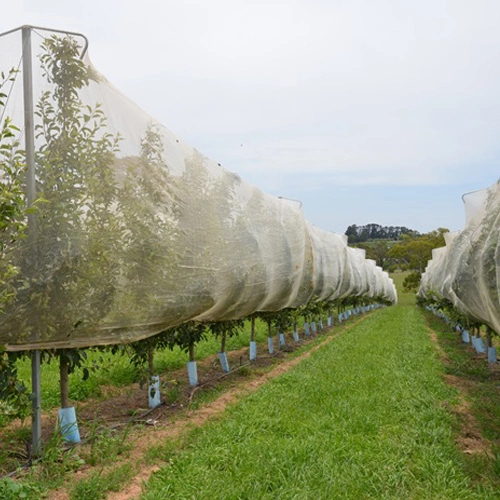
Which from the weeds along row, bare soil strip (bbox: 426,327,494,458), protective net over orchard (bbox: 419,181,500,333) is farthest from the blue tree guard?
protective net over orchard (bbox: 419,181,500,333)

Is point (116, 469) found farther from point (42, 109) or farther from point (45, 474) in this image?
point (42, 109)

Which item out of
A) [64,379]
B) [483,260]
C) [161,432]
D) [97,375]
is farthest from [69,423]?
[483,260]

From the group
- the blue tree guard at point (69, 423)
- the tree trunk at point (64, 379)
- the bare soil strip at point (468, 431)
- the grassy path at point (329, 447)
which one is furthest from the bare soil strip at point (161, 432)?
the bare soil strip at point (468, 431)

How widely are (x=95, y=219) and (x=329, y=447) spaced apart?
2.77m

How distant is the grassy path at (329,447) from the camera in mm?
4035

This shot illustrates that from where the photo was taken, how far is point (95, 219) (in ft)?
15.1

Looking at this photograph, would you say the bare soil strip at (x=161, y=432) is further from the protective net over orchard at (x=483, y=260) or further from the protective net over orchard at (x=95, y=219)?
the protective net over orchard at (x=483, y=260)

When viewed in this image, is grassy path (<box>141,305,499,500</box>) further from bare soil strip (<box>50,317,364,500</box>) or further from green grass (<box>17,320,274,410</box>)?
green grass (<box>17,320,274,410</box>)

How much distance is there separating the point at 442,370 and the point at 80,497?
746 centimetres

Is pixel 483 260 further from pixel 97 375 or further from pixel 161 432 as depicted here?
pixel 97 375

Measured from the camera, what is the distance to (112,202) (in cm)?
485

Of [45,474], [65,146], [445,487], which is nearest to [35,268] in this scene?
[65,146]

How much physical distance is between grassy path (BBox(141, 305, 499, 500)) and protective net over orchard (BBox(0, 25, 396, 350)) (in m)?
1.24

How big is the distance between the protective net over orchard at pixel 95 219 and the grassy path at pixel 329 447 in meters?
1.24
